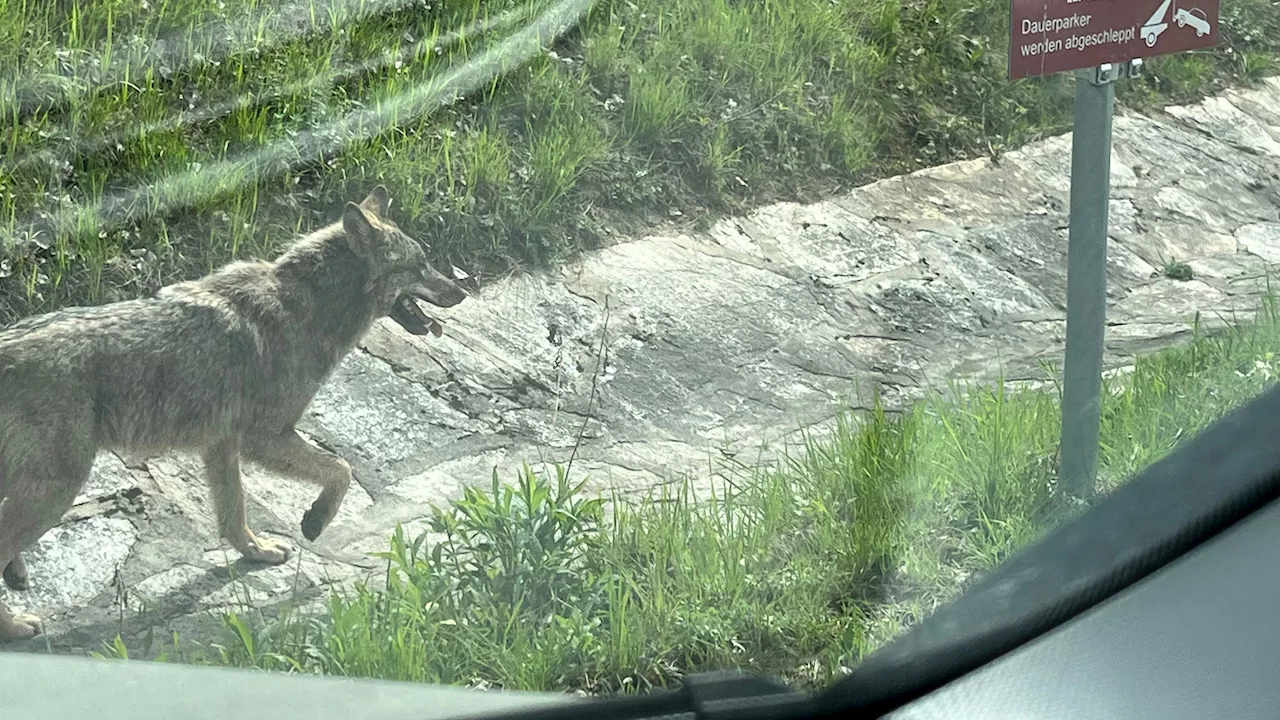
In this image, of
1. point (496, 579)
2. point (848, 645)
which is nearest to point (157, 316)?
point (496, 579)

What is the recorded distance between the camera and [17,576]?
2.32m

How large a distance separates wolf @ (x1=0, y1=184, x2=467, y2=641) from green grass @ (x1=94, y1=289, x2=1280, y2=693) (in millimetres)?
255

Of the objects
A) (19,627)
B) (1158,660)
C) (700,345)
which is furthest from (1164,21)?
(19,627)

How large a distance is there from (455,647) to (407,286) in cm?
79

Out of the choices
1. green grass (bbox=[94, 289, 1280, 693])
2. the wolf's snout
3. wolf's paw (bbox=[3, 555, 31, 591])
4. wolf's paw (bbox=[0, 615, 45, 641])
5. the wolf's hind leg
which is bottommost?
green grass (bbox=[94, 289, 1280, 693])

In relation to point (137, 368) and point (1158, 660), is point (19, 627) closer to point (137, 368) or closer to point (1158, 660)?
point (137, 368)

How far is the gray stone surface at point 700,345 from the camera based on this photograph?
249cm

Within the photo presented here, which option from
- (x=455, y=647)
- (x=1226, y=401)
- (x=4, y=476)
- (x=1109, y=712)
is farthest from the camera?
(x=1226, y=401)

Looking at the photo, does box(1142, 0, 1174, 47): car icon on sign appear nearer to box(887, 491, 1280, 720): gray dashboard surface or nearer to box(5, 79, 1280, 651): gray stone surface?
box(5, 79, 1280, 651): gray stone surface

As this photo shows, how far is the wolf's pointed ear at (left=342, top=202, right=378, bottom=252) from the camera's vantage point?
2641 millimetres

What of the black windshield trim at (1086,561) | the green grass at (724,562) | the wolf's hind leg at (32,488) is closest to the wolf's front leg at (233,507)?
the green grass at (724,562)

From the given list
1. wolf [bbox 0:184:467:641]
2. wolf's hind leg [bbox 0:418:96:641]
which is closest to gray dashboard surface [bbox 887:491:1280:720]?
wolf [bbox 0:184:467:641]

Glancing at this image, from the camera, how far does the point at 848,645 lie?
284 cm

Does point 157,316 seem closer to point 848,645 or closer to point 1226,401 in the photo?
point 848,645
